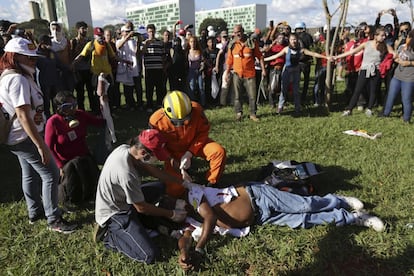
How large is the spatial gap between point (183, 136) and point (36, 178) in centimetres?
168

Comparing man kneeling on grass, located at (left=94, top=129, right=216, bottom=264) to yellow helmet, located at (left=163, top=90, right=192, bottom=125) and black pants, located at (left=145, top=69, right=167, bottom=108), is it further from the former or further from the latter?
black pants, located at (left=145, top=69, right=167, bottom=108)

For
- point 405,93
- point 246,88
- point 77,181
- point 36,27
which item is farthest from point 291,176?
point 36,27

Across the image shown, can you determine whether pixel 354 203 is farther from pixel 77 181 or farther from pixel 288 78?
pixel 288 78

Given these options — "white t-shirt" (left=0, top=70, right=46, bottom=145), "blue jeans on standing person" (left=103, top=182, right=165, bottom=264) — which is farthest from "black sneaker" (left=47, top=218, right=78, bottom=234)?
"white t-shirt" (left=0, top=70, right=46, bottom=145)

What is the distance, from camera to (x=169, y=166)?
407 cm

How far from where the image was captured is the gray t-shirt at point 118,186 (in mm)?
2943

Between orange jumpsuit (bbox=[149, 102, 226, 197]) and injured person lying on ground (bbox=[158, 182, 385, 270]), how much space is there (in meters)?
0.61

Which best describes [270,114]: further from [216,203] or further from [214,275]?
[214,275]

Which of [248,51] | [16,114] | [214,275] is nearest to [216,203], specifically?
[214,275]

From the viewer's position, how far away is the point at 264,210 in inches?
137

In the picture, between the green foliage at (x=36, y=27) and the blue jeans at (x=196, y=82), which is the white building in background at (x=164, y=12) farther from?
the blue jeans at (x=196, y=82)

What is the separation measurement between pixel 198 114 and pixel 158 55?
15.3 ft

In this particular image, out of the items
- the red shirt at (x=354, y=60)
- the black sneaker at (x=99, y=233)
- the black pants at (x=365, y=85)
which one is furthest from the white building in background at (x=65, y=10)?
the black sneaker at (x=99, y=233)

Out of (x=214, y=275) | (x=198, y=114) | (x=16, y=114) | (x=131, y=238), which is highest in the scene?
(x=16, y=114)
